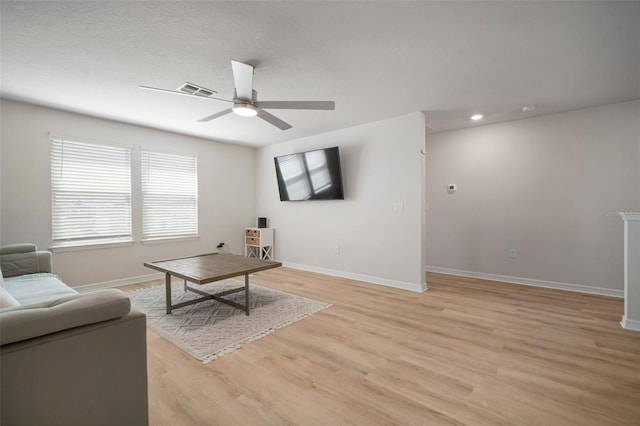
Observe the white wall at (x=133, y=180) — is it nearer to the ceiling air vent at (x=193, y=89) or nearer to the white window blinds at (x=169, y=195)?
the white window blinds at (x=169, y=195)

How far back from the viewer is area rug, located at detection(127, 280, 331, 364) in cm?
233

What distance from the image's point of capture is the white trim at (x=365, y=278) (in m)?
3.86

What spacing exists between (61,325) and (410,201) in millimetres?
3677

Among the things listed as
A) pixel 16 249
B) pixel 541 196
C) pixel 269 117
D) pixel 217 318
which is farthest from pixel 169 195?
pixel 541 196

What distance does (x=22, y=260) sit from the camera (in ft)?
9.50

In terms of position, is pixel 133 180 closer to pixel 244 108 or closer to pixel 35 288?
pixel 35 288

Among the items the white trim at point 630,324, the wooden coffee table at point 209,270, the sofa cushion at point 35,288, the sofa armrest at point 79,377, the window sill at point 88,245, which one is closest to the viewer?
the sofa armrest at point 79,377

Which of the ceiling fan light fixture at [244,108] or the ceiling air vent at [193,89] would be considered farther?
the ceiling air vent at [193,89]

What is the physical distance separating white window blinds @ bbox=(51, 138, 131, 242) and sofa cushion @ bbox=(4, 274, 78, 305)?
1120 mm

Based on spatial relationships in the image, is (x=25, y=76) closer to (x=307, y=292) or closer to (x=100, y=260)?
(x=100, y=260)

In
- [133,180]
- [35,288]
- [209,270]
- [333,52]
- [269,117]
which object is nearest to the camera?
[333,52]

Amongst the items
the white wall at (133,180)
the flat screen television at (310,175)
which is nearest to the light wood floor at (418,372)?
the flat screen television at (310,175)

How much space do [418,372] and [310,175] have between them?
348cm

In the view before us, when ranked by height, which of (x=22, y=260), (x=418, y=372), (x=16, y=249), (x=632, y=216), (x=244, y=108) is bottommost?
(x=418, y=372)
